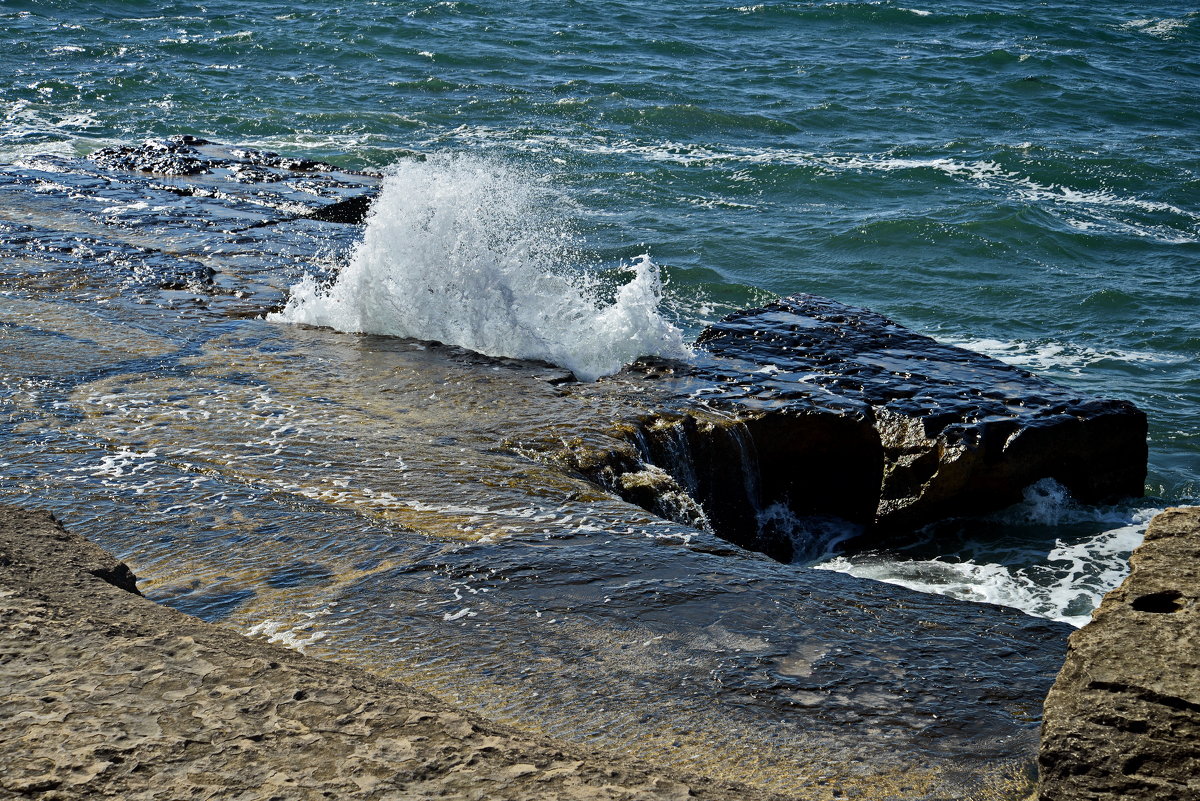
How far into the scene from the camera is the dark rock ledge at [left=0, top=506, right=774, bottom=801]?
202 cm

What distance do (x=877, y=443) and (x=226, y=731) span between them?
4.08 metres

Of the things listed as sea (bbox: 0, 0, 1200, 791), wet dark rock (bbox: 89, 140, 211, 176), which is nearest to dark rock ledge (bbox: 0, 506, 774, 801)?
sea (bbox: 0, 0, 1200, 791)

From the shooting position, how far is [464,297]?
669cm

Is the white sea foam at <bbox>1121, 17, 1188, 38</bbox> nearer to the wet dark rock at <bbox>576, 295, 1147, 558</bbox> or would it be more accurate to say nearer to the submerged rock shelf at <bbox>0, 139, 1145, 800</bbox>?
the submerged rock shelf at <bbox>0, 139, 1145, 800</bbox>

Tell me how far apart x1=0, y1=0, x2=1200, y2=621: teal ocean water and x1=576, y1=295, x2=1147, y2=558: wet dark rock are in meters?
0.23

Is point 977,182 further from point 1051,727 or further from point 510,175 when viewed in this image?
point 1051,727

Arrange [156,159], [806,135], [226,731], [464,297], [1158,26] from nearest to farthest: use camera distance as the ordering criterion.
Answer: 1. [226,731]
2. [464,297]
3. [156,159]
4. [806,135]
5. [1158,26]

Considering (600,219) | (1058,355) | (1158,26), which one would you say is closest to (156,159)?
(600,219)

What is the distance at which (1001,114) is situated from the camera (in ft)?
52.1

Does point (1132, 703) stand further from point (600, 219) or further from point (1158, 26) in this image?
point (1158, 26)

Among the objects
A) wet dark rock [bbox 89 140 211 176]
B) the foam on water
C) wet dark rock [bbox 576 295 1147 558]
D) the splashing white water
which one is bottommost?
the foam on water

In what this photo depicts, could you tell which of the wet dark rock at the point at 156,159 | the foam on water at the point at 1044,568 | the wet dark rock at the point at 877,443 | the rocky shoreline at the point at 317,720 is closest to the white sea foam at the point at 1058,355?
the wet dark rock at the point at 877,443

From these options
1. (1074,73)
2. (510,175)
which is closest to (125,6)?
(510,175)

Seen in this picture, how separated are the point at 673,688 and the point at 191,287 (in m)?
4.89
